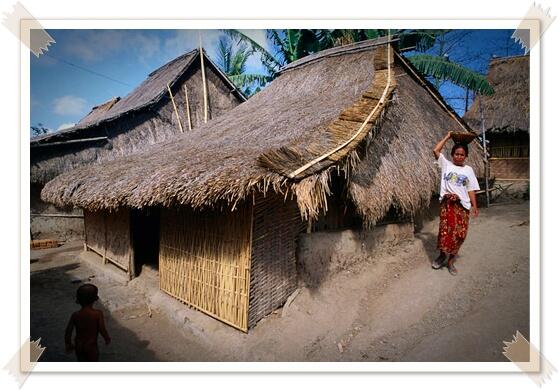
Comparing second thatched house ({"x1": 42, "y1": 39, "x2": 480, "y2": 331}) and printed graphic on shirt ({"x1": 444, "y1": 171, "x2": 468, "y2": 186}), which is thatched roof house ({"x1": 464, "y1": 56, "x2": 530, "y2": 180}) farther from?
printed graphic on shirt ({"x1": 444, "y1": 171, "x2": 468, "y2": 186})

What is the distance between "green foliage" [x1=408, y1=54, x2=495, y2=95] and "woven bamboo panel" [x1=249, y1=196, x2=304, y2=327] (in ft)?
11.9

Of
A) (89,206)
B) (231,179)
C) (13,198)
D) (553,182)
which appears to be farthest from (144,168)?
(553,182)

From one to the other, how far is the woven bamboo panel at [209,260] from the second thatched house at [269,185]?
0.01m

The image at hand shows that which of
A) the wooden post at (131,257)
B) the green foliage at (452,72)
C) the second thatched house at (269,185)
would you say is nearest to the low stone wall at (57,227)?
the second thatched house at (269,185)

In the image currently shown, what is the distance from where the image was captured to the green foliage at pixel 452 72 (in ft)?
16.2

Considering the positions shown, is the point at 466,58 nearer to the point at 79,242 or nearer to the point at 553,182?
the point at 553,182

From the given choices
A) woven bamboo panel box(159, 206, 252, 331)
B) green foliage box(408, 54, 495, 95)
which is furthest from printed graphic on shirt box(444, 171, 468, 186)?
green foliage box(408, 54, 495, 95)

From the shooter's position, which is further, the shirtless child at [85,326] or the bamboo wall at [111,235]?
the bamboo wall at [111,235]

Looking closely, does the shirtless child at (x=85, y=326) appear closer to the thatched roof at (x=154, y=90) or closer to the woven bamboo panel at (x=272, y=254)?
the woven bamboo panel at (x=272, y=254)

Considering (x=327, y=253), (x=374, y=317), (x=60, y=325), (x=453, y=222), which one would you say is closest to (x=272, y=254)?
(x=327, y=253)

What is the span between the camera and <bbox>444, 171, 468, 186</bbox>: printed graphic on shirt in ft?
9.70

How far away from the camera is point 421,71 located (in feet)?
18.5

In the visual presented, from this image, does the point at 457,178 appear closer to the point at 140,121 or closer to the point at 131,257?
the point at 131,257

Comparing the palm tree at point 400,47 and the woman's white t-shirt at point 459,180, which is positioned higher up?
the palm tree at point 400,47
